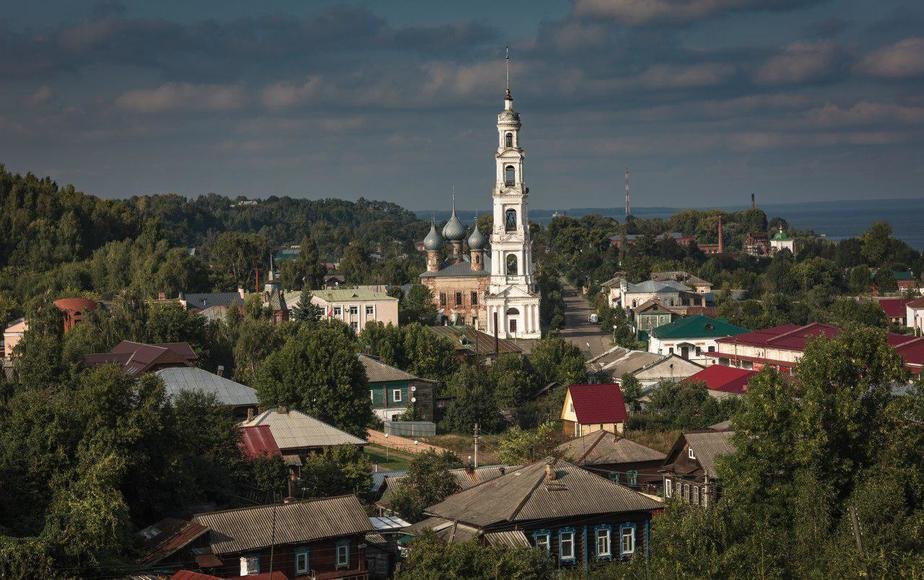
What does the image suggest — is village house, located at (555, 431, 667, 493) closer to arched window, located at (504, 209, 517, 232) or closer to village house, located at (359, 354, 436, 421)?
village house, located at (359, 354, 436, 421)

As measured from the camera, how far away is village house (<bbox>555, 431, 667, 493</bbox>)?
32875 millimetres

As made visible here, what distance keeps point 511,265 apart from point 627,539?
4929 centimetres

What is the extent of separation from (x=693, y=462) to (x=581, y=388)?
41.2 feet

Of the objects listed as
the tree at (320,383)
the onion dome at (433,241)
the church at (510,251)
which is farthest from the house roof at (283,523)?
the onion dome at (433,241)

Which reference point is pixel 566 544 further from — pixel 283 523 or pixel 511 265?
pixel 511 265

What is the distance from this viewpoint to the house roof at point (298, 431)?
34.8m

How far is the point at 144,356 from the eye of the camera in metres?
45.1

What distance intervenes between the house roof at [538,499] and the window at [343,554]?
1.99 m

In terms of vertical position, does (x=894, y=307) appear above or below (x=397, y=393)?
above

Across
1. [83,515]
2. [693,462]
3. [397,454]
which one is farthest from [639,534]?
[397,454]

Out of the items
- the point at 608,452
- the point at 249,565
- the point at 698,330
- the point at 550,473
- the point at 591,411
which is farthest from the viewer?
the point at 698,330

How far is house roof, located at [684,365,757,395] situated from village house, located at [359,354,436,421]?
325 inches

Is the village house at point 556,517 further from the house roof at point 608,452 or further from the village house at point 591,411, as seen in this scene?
the village house at point 591,411

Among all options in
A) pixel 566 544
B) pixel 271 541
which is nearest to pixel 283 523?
pixel 271 541
